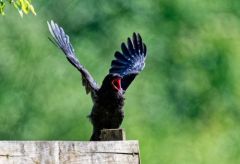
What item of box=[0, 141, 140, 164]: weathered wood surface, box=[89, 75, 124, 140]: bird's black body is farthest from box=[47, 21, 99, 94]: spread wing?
box=[0, 141, 140, 164]: weathered wood surface

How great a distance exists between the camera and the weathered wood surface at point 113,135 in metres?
2.85

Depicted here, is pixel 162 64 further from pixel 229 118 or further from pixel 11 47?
pixel 11 47

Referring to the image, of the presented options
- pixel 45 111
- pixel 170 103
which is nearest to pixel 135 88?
pixel 170 103

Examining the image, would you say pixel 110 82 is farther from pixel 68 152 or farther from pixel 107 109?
pixel 68 152

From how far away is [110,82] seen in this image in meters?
4.94

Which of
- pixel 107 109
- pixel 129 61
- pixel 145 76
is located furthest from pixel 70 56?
pixel 145 76

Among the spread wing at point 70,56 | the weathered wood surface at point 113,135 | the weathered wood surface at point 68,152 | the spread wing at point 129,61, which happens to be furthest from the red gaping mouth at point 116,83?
the weathered wood surface at point 68,152

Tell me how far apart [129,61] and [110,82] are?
77cm

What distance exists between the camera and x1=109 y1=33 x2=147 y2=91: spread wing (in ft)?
18.5

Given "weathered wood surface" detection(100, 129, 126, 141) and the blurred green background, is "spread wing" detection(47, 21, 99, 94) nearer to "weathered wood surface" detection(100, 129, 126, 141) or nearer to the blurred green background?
"weathered wood surface" detection(100, 129, 126, 141)

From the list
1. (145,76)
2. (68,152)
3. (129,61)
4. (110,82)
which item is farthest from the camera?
(145,76)

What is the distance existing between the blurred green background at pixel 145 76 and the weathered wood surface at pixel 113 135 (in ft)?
16.4

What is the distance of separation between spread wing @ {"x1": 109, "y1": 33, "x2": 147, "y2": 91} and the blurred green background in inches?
87.1

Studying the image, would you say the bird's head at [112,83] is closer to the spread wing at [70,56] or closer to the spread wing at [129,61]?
the spread wing at [70,56]
